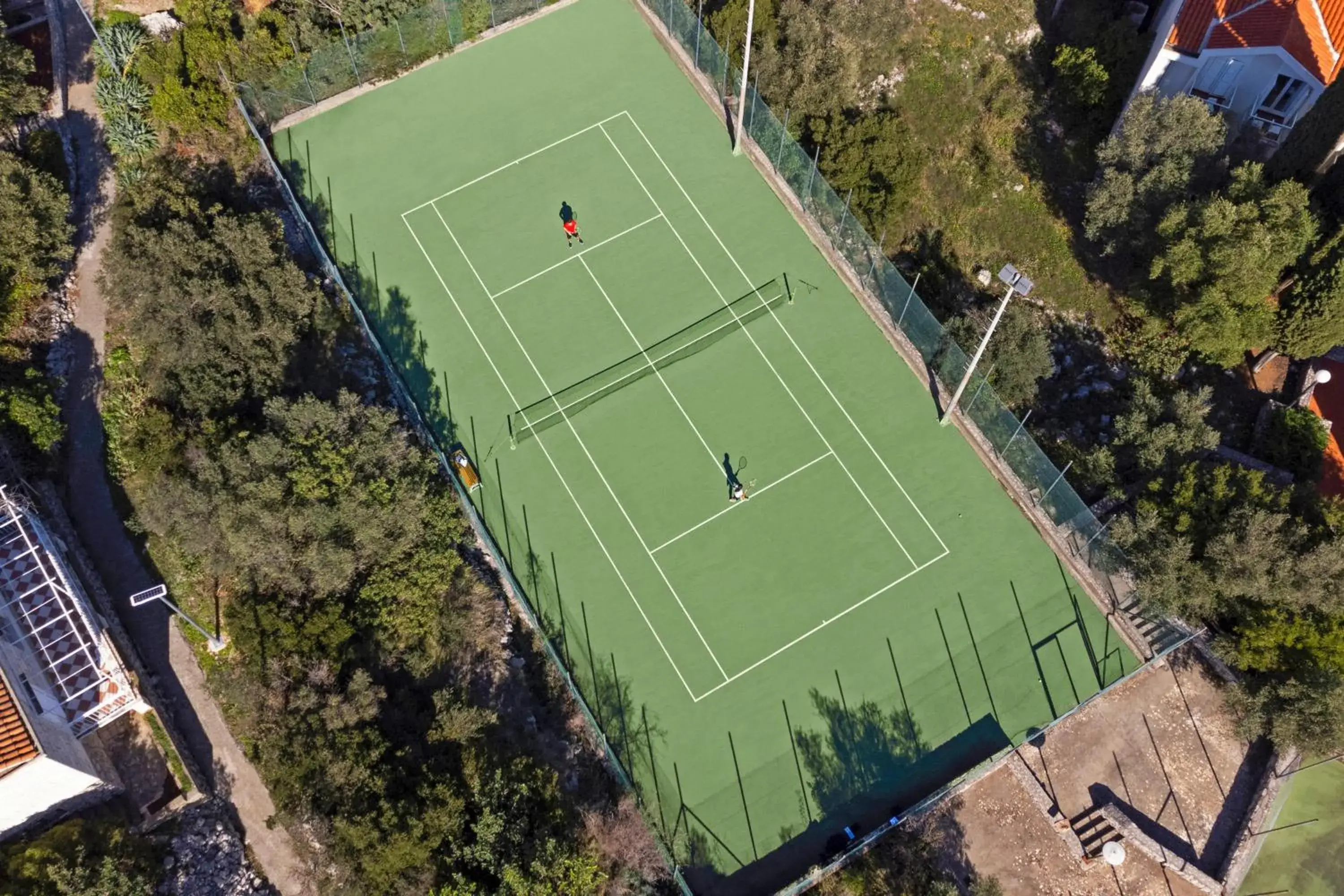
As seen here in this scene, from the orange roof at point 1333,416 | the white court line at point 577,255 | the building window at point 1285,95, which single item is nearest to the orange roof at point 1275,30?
the building window at point 1285,95

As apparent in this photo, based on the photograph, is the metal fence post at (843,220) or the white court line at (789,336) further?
the metal fence post at (843,220)

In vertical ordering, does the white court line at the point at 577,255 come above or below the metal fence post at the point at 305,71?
below

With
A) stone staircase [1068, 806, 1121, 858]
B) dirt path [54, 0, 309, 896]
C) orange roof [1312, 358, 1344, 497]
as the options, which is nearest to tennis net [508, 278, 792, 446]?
dirt path [54, 0, 309, 896]

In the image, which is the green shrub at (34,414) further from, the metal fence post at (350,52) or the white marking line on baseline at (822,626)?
the white marking line on baseline at (822,626)

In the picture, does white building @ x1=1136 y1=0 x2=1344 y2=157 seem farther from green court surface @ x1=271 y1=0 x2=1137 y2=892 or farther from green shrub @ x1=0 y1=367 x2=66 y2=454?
green shrub @ x1=0 y1=367 x2=66 y2=454

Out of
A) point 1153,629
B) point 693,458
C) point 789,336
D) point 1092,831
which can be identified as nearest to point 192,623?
point 693,458

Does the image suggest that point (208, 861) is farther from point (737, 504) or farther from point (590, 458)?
point (737, 504)
